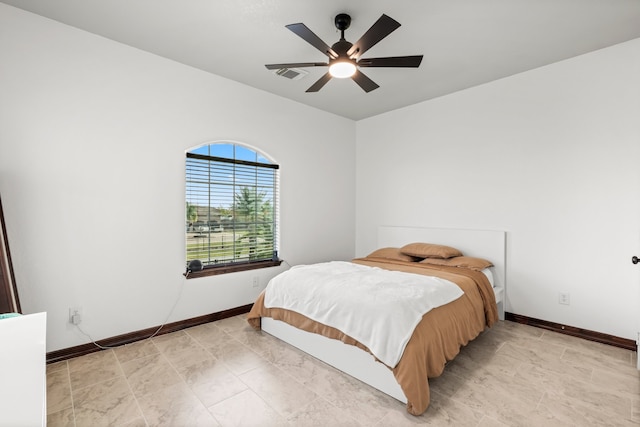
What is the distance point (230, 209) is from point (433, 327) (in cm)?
267

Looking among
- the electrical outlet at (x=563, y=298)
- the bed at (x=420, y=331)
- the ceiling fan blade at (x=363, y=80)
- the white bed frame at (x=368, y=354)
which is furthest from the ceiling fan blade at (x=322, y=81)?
the electrical outlet at (x=563, y=298)

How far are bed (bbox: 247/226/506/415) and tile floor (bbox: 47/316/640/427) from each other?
0.32ft

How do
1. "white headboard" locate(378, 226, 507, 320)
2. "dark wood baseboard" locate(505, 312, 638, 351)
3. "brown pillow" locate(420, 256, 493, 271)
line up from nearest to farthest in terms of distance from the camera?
1. "dark wood baseboard" locate(505, 312, 638, 351)
2. "brown pillow" locate(420, 256, 493, 271)
3. "white headboard" locate(378, 226, 507, 320)

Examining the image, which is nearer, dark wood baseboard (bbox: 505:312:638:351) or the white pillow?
dark wood baseboard (bbox: 505:312:638:351)

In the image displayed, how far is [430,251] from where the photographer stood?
3.75 meters

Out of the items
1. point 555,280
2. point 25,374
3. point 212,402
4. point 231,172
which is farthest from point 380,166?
point 25,374

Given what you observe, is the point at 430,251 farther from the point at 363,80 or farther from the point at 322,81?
the point at 322,81

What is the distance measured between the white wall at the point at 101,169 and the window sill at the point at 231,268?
0.09 m

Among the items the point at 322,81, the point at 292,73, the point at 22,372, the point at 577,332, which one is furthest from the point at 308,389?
the point at 292,73

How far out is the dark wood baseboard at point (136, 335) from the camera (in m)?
2.57

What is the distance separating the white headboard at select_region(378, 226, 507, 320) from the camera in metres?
3.58

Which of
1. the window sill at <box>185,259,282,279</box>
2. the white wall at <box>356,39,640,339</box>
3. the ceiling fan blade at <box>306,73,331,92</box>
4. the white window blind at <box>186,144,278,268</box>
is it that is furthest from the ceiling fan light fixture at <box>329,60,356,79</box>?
the window sill at <box>185,259,282,279</box>

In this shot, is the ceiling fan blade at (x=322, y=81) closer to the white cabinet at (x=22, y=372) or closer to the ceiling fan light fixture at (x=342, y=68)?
the ceiling fan light fixture at (x=342, y=68)

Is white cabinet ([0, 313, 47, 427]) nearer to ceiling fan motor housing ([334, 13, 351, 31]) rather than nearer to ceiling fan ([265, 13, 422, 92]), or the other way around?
ceiling fan ([265, 13, 422, 92])
